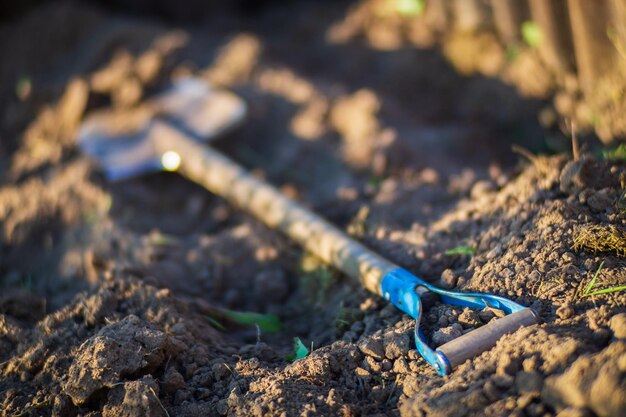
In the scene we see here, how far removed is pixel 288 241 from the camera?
2.62 metres

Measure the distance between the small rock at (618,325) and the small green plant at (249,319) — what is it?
3.61ft

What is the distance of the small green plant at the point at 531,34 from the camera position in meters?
3.11

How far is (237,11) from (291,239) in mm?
2623

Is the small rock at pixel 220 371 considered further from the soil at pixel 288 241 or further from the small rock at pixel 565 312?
the small rock at pixel 565 312

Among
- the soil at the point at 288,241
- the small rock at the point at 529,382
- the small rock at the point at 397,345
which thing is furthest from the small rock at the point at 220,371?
the small rock at the point at 529,382

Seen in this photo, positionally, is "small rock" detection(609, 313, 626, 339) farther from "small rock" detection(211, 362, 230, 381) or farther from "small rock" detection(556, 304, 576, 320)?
"small rock" detection(211, 362, 230, 381)

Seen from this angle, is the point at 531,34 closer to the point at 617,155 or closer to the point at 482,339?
the point at 617,155

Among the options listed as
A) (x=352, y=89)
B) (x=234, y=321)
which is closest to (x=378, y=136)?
(x=352, y=89)

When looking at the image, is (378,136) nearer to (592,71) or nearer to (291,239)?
(291,239)

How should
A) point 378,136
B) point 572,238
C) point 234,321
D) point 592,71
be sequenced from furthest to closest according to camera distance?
point 378,136 → point 592,71 → point 234,321 → point 572,238

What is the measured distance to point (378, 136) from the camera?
9.98ft

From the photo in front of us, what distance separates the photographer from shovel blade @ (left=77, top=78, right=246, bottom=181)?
318cm

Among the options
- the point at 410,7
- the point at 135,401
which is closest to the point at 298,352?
the point at 135,401

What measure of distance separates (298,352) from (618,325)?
0.91 m
